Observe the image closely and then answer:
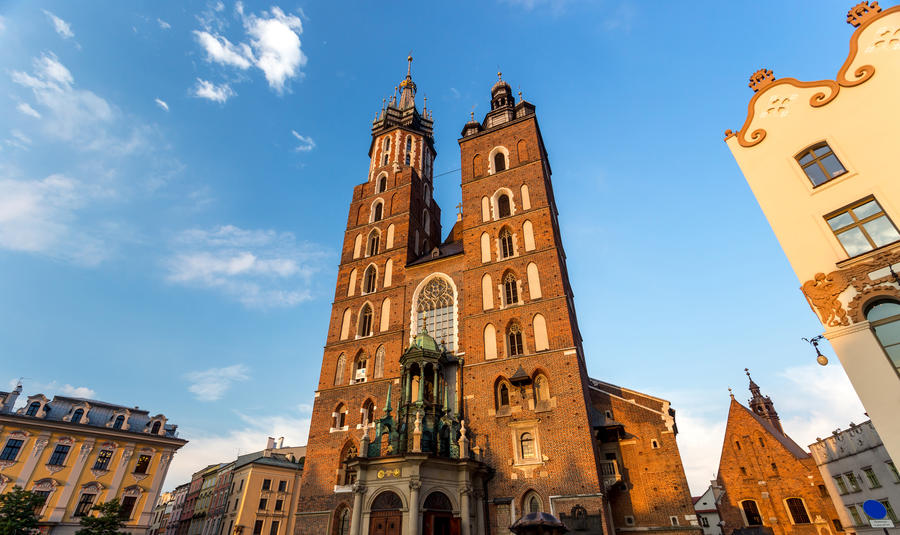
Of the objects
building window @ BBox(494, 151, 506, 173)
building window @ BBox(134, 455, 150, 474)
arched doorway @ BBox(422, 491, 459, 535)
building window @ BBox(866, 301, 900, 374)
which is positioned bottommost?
arched doorway @ BBox(422, 491, 459, 535)

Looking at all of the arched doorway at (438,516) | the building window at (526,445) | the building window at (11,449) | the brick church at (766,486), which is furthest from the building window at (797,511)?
the building window at (11,449)

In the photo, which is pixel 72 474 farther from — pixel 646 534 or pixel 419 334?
pixel 646 534

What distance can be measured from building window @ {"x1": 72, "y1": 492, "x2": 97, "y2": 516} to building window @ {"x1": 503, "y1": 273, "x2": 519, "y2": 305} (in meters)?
31.0

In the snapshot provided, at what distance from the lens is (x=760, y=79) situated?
15.2 metres

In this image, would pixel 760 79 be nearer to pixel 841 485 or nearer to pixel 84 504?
pixel 841 485

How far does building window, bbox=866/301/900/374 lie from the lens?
10172 mm

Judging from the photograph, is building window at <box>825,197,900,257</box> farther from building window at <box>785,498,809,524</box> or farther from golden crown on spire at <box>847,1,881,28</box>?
building window at <box>785,498,809,524</box>

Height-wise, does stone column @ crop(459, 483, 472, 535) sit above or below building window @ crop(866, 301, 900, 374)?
below

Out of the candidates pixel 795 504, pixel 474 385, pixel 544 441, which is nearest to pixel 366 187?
pixel 474 385

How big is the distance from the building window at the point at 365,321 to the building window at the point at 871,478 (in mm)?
29571

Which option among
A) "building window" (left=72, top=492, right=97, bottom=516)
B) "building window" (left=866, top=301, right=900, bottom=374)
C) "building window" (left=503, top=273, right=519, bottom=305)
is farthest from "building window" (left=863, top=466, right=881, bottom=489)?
"building window" (left=72, top=492, right=97, bottom=516)

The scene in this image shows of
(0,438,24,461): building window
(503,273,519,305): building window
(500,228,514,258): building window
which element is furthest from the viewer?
(0,438,24,461): building window

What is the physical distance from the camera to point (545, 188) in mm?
26562

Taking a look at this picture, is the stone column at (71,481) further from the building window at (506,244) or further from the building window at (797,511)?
the building window at (797,511)
